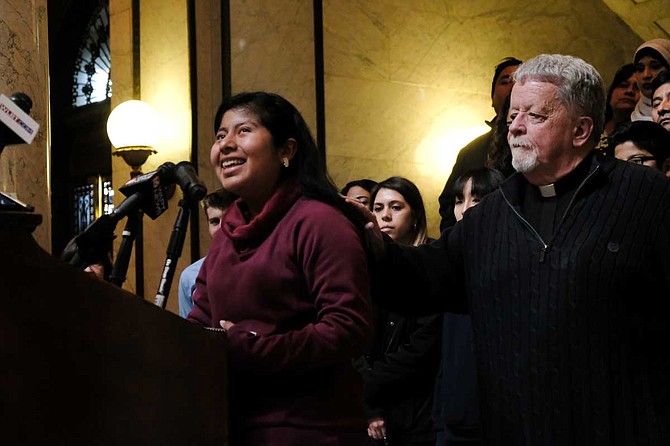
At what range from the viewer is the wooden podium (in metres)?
1.85

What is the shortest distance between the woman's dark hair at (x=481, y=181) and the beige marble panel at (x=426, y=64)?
340cm

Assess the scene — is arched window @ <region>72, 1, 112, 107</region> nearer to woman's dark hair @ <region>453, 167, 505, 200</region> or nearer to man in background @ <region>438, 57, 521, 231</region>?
man in background @ <region>438, 57, 521, 231</region>

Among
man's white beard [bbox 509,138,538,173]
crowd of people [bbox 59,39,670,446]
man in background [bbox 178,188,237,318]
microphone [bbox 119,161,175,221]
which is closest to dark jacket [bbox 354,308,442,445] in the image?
man in background [bbox 178,188,237,318]

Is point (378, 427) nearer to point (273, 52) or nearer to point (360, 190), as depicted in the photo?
point (360, 190)

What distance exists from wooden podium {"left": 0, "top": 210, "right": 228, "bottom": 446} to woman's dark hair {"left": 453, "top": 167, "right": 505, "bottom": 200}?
2.27 meters

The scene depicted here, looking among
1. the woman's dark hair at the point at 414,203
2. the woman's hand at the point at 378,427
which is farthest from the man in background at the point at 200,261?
the woman's hand at the point at 378,427

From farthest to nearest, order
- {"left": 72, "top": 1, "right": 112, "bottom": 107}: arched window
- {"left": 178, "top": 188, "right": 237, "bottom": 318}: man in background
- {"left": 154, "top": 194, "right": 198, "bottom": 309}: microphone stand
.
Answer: {"left": 72, "top": 1, "right": 112, "bottom": 107}: arched window
{"left": 178, "top": 188, "right": 237, "bottom": 318}: man in background
{"left": 154, "top": 194, "right": 198, "bottom": 309}: microphone stand

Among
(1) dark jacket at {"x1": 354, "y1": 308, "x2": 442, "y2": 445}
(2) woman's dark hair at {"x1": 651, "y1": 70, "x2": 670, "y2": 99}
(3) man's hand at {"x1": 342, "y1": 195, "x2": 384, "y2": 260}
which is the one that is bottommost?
(1) dark jacket at {"x1": 354, "y1": 308, "x2": 442, "y2": 445}

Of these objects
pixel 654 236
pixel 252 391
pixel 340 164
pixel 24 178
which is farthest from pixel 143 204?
pixel 340 164

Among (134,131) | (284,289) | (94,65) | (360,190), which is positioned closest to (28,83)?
(360,190)

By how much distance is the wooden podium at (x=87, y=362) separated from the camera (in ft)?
6.06

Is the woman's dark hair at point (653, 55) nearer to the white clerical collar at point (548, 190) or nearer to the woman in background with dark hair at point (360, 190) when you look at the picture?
the woman in background with dark hair at point (360, 190)

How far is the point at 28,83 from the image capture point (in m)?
5.46

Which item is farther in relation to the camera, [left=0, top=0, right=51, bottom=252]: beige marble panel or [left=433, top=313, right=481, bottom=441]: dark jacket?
[left=0, top=0, right=51, bottom=252]: beige marble panel
